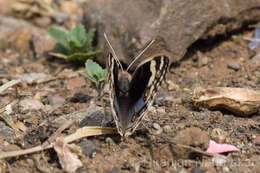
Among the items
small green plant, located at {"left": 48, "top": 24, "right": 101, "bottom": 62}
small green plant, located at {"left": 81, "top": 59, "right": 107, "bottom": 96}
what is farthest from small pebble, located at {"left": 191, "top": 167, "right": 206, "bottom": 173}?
small green plant, located at {"left": 48, "top": 24, "right": 101, "bottom": 62}

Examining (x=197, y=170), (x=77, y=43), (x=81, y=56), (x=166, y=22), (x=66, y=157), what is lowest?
(x=197, y=170)

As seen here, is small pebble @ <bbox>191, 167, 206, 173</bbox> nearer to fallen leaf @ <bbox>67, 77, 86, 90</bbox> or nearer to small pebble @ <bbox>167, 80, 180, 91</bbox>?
small pebble @ <bbox>167, 80, 180, 91</bbox>

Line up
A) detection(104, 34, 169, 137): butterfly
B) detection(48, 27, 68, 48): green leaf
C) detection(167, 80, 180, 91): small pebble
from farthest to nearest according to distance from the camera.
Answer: detection(48, 27, 68, 48): green leaf
detection(167, 80, 180, 91): small pebble
detection(104, 34, 169, 137): butterfly

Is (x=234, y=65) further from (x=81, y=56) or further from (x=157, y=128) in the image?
(x=81, y=56)

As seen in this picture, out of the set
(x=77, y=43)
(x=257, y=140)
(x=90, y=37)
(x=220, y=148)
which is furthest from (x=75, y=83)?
(x=257, y=140)

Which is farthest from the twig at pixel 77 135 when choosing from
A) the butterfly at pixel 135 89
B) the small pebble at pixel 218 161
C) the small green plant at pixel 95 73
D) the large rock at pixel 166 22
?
the large rock at pixel 166 22

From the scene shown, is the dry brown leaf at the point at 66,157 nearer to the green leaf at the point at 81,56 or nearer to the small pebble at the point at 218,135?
the small pebble at the point at 218,135
